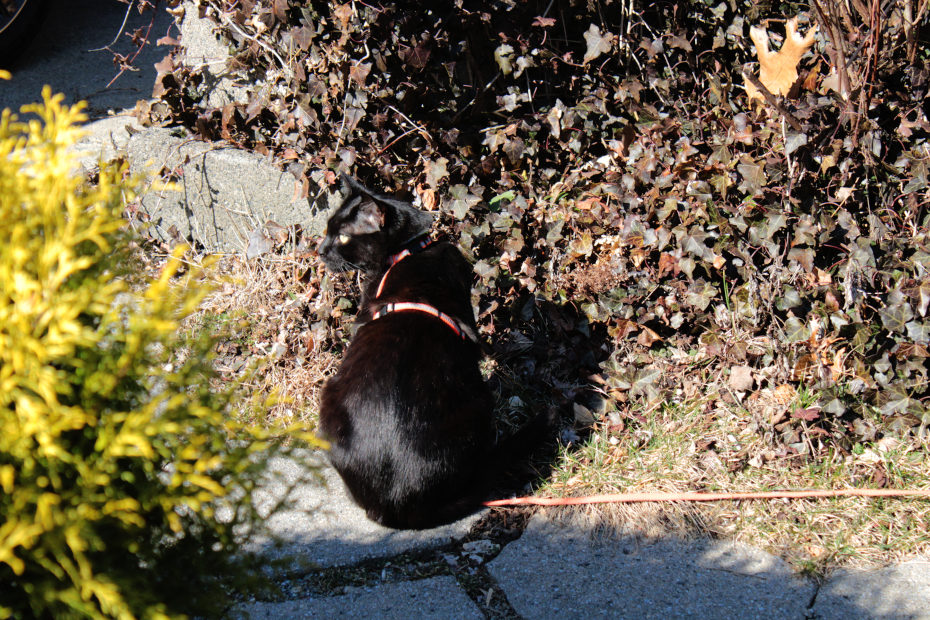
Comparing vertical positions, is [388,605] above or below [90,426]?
below

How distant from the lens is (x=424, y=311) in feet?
8.41

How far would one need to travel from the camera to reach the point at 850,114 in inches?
105

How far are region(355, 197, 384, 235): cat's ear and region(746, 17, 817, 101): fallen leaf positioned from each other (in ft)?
5.58

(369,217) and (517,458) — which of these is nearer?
(517,458)

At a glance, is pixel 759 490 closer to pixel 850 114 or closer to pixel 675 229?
pixel 675 229

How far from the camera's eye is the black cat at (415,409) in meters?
2.28

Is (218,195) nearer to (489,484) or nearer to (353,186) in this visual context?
(353,186)

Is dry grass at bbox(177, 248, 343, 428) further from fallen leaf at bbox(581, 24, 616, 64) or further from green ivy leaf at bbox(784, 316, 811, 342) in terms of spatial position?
green ivy leaf at bbox(784, 316, 811, 342)

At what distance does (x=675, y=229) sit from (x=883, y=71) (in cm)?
98

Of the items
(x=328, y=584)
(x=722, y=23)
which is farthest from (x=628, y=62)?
(x=328, y=584)

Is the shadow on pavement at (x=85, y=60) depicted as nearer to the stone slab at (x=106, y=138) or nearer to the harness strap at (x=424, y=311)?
the stone slab at (x=106, y=138)

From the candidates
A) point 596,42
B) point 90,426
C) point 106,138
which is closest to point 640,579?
point 90,426

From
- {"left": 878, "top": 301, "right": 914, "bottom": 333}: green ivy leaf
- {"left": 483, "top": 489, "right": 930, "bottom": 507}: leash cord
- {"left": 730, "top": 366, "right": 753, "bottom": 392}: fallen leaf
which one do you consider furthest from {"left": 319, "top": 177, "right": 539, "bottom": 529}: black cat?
{"left": 878, "top": 301, "right": 914, "bottom": 333}: green ivy leaf

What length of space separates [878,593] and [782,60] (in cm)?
210
